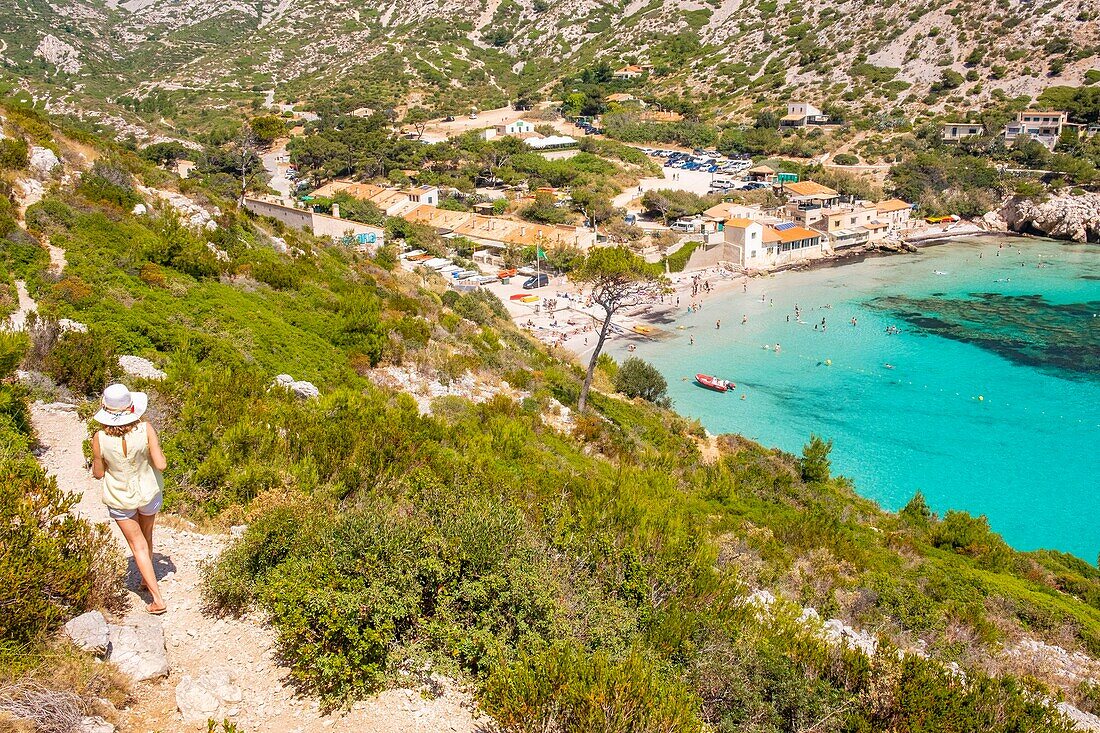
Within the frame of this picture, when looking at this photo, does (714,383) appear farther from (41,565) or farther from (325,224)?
(325,224)

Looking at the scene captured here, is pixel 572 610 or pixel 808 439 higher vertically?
pixel 572 610

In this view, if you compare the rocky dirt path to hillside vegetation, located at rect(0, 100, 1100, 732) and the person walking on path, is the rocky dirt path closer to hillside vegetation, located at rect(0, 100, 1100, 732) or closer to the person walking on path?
hillside vegetation, located at rect(0, 100, 1100, 732)

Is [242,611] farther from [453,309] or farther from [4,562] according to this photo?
[453,309]

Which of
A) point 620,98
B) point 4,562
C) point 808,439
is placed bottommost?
point 808,439

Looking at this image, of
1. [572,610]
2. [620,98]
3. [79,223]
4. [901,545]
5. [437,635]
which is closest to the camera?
[437,635]

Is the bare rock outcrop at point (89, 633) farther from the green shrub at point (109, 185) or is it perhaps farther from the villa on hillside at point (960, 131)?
the villa on hillside at point (960, 131)

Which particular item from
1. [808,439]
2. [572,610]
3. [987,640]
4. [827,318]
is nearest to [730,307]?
[827,318]

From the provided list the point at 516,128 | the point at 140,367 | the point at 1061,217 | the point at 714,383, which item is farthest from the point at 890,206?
the point at 140,367

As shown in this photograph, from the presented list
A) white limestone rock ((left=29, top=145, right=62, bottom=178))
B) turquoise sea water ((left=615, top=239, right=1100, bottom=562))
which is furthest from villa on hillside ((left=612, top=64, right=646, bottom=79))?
white limestone rock ((left=29, top=145, right=62, bottom=178))
